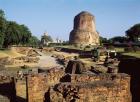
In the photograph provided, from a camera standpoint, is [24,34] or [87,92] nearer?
[87,92]

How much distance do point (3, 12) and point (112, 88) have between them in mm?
33166

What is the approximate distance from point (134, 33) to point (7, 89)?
211ft

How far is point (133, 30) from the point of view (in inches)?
2842

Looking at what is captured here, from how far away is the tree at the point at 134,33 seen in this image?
70.8 metres

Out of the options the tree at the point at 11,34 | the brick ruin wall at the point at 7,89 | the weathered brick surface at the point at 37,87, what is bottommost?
the brick ruin wall at the point at 7,89

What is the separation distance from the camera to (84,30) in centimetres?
6359

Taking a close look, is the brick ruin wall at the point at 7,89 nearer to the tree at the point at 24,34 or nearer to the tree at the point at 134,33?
the tree at the point at 24,34

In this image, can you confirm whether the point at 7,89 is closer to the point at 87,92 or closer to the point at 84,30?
the point at 87,92

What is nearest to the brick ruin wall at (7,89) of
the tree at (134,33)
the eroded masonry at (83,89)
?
the eroded masonry at (83,89)

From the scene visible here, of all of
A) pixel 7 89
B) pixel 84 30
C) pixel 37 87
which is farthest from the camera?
pixel 84 30

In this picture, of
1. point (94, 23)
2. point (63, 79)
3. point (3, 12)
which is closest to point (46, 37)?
point (94, 23)

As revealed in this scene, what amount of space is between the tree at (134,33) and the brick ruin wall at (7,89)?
61.9 metres

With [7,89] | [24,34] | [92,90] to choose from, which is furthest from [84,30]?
[92,90]

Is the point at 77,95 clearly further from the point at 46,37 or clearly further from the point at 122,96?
the point at 46,37
